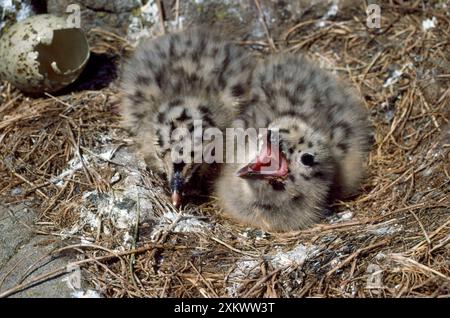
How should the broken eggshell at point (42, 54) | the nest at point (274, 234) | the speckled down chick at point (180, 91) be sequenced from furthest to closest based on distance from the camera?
the broken eggshell at point (42, 54)
the speckled down chick at point (180, 91)
the nest at point (274, 234)

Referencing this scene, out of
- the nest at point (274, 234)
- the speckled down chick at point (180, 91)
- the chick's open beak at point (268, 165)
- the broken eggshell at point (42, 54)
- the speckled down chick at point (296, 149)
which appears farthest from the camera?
the broken eggshell at point (42, 54)

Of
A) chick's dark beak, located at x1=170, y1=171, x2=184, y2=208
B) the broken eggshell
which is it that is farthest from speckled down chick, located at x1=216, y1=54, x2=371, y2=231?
the broken eggshell

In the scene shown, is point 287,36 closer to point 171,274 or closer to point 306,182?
point 306,182

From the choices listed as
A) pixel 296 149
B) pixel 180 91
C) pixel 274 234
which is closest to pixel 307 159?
pixel 296 149

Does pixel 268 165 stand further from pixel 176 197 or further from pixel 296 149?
pixel 176 197

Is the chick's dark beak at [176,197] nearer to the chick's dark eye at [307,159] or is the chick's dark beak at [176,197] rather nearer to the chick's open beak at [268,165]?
the chick's open beak at [268,165]

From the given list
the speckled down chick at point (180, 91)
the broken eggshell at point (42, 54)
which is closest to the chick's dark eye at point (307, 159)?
the speckled down chick at point (180, 91)
